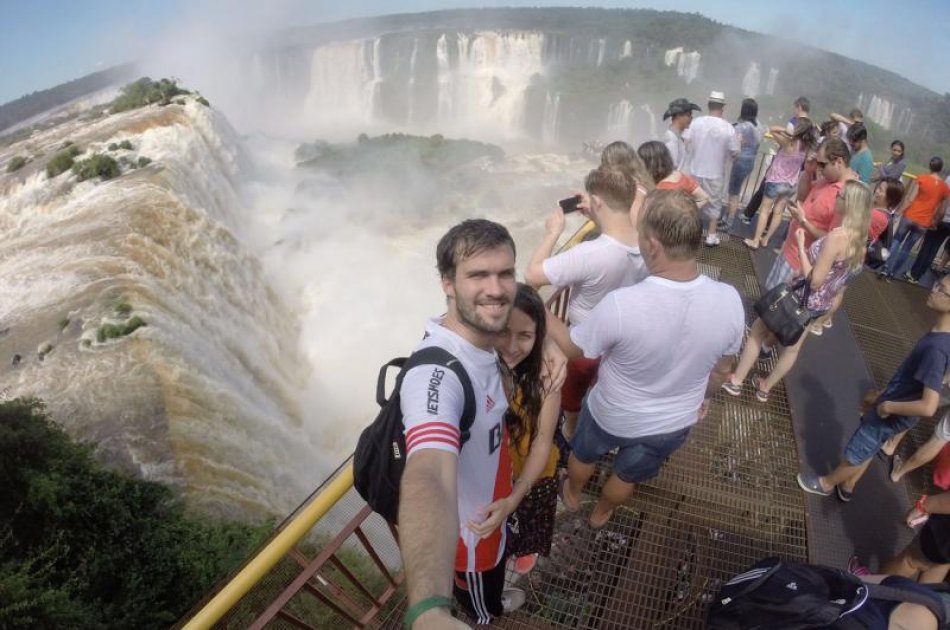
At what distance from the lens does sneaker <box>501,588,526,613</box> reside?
2793mm

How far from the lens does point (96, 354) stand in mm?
7438

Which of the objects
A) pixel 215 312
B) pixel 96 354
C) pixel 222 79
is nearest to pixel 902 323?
pixel 96 354

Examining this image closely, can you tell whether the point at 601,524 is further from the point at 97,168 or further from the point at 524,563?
the point at 97,168

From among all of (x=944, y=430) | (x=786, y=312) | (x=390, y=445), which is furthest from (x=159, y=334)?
(x=944, y=430)

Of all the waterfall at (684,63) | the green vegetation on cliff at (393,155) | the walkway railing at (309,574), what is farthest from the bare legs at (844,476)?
the waterfall at (684,63)

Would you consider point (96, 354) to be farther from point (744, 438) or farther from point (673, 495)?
point (744, 438)

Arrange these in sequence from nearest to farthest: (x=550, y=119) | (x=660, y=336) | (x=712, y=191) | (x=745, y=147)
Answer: (x=660, y=336) → (x=712, y=191) → (x=745, y=147) → (x=550, y=119)

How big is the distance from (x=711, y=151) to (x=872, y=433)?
3.59 m

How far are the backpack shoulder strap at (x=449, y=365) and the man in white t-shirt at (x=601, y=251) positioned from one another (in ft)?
3.92

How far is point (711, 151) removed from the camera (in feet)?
18.8

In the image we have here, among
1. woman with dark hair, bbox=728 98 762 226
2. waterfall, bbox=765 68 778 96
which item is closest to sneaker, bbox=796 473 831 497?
woman with dark hair, bbox=728 98 762 226

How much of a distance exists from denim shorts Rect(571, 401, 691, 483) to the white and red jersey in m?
0.76

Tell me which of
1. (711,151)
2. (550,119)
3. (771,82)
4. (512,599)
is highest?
(711,151)

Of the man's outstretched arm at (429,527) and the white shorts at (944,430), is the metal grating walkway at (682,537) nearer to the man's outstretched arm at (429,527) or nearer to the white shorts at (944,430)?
the white shorts at (944,430)
